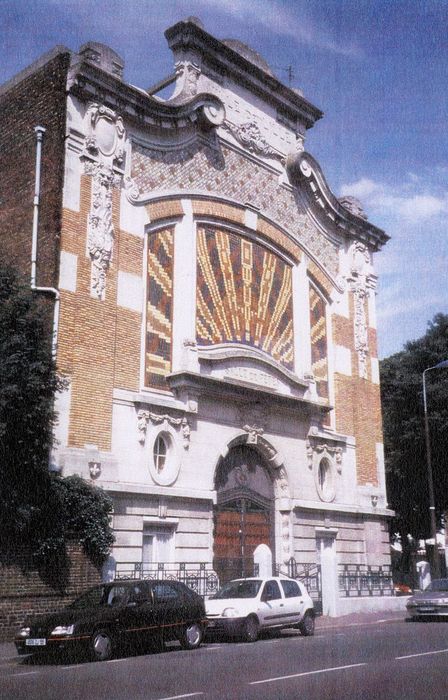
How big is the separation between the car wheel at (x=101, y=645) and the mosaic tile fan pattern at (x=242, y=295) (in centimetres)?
1246

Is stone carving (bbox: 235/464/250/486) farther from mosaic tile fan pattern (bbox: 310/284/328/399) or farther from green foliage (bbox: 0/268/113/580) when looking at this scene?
green foliage (bbox: 0/268/113/580)

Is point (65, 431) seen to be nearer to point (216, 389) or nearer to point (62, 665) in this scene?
point (216, 389)

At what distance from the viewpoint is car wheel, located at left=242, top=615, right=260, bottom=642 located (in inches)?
711

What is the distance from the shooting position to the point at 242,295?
27844 mm

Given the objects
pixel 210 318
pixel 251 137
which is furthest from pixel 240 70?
pixel 210 318

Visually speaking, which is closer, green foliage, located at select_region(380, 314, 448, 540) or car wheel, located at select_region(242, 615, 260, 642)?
car wheel, located at select_region(242, 615, 260, 642)

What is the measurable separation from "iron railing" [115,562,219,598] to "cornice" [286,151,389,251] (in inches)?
607

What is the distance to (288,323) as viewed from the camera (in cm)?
2961

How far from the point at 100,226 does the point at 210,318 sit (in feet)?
16.4

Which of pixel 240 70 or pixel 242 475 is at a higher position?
pixel 240 70

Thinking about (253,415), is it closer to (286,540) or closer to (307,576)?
(286,540)

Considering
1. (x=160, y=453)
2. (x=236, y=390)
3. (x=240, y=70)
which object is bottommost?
(x=160, y=453)

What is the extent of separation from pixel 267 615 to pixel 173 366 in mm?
8779

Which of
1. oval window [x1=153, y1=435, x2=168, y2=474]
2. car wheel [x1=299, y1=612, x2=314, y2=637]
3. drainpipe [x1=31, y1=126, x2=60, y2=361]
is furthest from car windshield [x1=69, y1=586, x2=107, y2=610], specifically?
oval window [x1=153, y1=435, x2=168, y2=474]
